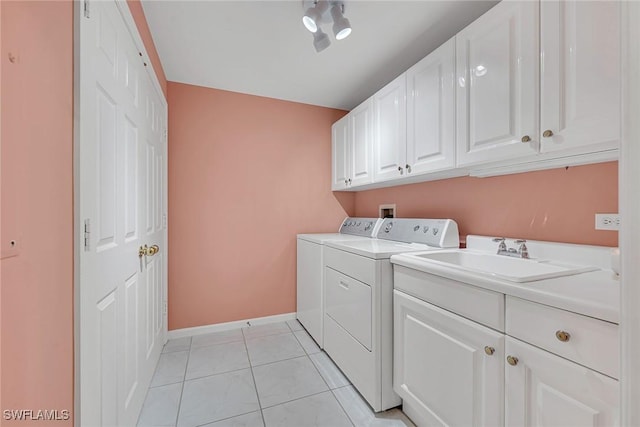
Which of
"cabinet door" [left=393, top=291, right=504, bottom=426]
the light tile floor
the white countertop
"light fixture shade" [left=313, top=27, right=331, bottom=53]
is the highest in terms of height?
"light fixture shade" [left=313, top=27, right=331, bottom=53]

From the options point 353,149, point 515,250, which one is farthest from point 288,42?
point 515,250

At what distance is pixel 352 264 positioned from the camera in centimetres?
A: 167

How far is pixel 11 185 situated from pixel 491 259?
1.85 m

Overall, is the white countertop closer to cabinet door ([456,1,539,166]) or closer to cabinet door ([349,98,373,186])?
cabinet door ([456,1,539,166])

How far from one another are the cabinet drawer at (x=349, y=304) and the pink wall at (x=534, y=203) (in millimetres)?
845

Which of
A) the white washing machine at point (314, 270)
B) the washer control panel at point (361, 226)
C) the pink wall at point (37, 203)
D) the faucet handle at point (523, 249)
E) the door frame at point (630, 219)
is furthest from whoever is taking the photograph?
the washer control panel at point (361, 226)

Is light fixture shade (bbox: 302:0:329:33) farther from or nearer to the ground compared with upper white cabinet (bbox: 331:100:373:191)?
farther from the ground

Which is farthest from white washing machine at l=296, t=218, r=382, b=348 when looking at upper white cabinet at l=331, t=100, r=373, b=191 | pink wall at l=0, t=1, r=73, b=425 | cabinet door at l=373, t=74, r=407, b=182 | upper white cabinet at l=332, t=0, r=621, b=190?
pink wall at l=0, t=1, r=73, b=425

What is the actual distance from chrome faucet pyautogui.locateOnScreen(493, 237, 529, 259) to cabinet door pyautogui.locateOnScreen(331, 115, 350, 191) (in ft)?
4.63

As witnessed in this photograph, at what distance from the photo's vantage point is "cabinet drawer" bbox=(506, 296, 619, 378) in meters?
0.69

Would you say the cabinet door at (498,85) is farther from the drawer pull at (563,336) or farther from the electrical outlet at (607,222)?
the drawer pull at (563,336)

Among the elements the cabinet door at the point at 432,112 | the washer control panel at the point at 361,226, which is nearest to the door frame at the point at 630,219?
the cabinet door at the point at 432,112

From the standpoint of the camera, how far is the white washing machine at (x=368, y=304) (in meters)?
1.46

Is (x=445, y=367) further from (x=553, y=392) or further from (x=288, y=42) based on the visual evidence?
(x=288, y=42)
